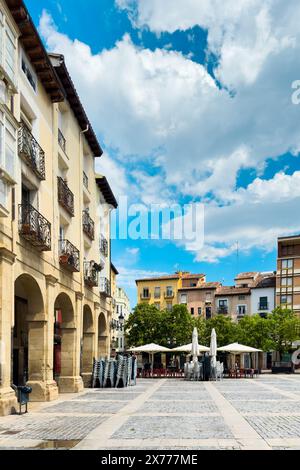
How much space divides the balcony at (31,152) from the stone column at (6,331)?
3.61 meters

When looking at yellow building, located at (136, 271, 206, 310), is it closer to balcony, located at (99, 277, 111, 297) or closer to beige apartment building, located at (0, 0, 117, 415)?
balcony, located at (99, 277, 111, 297)

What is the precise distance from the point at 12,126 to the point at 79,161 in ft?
38.0

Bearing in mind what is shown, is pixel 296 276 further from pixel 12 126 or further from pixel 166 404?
pixel 12 126

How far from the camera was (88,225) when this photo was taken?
93.1ft

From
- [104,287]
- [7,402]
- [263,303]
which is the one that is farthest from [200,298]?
[7,402]

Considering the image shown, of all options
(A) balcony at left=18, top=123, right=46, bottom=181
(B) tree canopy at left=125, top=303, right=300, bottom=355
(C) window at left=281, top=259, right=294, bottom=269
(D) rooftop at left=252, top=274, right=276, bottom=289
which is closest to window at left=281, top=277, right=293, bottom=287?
(C) window at left=281, top=259, right=294, bottom=269

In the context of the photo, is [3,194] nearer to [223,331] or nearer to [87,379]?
[87,379]

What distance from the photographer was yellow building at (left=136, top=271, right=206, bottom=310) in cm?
8219

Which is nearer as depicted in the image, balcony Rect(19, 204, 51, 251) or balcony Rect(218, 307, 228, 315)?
balcony Rect(19, 204, 51, 251)

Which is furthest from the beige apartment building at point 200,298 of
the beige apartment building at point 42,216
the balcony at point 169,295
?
the beige apartment building at point 42,216

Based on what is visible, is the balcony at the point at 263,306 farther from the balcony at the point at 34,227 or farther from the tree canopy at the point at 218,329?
the balcony at the point at 34,227

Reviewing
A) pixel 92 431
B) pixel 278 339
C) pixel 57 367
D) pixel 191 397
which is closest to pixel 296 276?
pixel 278 339

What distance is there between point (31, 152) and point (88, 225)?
10.8 m

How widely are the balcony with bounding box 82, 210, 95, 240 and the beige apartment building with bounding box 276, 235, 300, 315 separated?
46.0m
